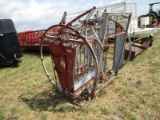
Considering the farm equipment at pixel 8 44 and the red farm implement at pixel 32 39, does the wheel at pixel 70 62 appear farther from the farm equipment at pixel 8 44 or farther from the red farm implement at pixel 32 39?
the red farm implement at pixel 32 39

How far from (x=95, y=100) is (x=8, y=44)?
4.43 metres

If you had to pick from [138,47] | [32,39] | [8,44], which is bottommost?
[138,47]

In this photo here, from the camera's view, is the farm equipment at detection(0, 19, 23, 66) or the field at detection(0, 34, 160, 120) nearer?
the field at detection(0, 34, 160, 120)

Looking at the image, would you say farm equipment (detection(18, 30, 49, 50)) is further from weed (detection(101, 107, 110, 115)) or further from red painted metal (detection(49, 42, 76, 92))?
weed (detection(101, 107, 110, 115))

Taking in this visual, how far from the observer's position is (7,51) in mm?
7168

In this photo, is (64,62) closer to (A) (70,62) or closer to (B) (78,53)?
(A) (70,62)

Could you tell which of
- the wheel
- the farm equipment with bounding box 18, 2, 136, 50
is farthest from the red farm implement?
the wheel

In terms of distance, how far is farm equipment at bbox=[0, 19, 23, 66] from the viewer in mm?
7071

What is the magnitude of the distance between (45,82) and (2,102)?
1.21 meters

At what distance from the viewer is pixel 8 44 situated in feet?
23.6

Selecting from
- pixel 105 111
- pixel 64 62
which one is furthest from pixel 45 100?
pixel 105 111

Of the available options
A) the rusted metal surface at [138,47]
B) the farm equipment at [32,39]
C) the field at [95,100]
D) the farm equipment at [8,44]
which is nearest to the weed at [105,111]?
the field at [95,100]

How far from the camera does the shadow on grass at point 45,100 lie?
401 centimetres

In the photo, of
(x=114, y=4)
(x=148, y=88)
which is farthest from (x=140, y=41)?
(x=148, y=88)
